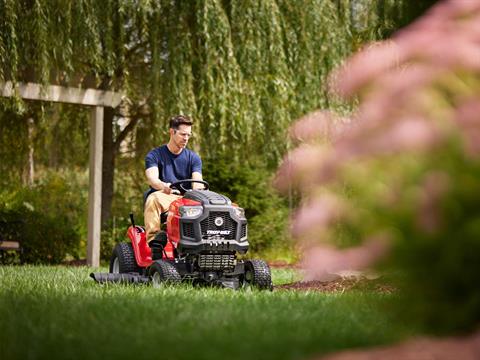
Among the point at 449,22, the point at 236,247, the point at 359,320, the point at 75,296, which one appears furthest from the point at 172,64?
the point at 449,22

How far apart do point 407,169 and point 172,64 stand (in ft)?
28.1

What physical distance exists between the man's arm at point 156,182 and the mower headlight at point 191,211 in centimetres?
29

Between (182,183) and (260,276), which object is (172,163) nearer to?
(182,183)

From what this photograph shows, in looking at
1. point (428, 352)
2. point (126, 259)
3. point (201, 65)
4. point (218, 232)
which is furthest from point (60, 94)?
point (428, 352)

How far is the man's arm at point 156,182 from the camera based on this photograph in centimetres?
730

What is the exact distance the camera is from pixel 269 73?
39.5 ft

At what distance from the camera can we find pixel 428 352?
9.24 ft

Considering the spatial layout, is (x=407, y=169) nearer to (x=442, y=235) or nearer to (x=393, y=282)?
(x=442, y=235)

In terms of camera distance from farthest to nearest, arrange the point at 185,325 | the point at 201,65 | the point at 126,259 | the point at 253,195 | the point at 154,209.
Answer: the point at 253,195
the point at 201,65
the point at 126,259
the point at 154,209
the point at 185,325

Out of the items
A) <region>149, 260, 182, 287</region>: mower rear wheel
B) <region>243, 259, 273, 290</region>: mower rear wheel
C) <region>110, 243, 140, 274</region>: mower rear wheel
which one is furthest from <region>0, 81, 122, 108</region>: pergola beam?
<region>243, 259, 273, 290</region>: mower rear wheel

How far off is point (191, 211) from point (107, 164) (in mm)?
6187

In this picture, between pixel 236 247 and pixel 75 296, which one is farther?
pixel 236 247

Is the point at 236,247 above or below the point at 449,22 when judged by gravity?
below

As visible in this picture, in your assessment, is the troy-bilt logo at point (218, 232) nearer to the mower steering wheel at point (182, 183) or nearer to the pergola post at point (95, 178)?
the mower steering wheel at point (182, 183)
